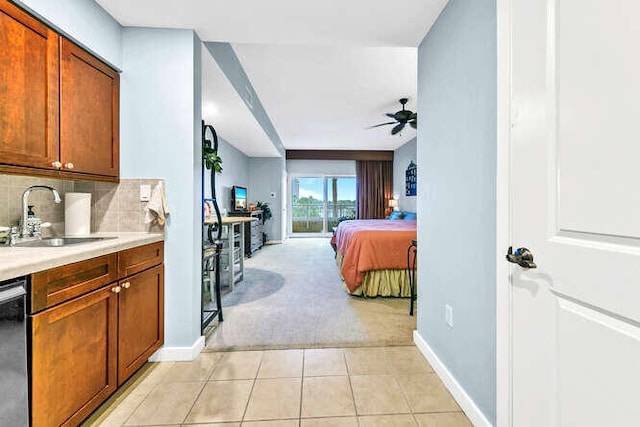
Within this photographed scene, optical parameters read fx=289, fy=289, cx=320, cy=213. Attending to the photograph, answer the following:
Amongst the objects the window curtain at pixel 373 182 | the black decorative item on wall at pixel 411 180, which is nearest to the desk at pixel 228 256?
the black decorative item on wall at pixel 411 180

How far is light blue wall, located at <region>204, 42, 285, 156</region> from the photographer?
258 cm

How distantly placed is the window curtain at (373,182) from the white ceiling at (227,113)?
115 inches

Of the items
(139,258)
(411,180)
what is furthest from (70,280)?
(411,180)

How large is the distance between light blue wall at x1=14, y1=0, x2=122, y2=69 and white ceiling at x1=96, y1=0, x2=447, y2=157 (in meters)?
0.09

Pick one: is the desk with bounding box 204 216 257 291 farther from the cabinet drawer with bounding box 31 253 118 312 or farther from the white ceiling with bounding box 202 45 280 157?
the cabinet drawer with bounding box 31 253 118 312

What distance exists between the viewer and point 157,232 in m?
2.05

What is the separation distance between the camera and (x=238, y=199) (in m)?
6.52

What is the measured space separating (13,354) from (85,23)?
71.2 inches

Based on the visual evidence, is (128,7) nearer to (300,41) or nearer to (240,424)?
(300,41)
